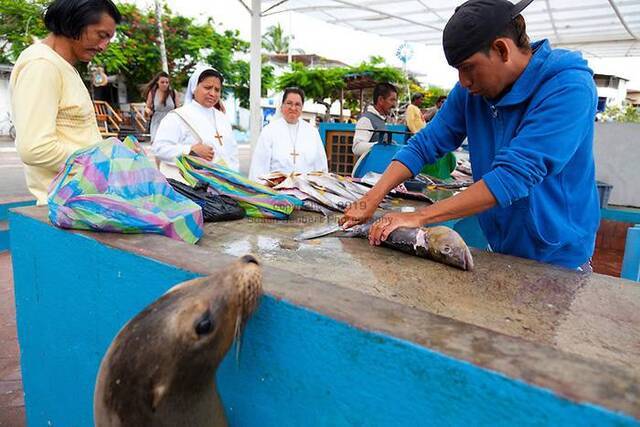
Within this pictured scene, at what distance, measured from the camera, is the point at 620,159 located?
22.4ft

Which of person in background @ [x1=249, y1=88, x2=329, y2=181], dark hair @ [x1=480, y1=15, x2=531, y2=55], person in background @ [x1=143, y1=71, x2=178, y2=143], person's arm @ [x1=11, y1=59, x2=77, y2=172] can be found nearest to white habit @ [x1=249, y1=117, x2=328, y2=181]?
person in background @ [x1=249, y1=88, x2=329, y2=181]

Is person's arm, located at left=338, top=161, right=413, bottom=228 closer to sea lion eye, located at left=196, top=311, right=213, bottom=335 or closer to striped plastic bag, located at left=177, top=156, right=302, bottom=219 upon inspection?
striped plastic bag, located at left=177, top=156, right=302, bottom=219

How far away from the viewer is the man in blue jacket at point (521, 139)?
173 cm

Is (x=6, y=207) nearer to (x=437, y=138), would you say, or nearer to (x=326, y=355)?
(x=437, y=138)

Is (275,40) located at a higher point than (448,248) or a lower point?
higher

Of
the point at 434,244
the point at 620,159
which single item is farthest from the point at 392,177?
the point at 620,159

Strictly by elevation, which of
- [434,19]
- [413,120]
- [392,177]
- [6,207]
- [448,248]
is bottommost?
[6,207]

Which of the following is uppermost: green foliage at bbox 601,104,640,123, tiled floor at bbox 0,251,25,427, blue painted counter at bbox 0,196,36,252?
green foliage at bbox 601,104,640,123

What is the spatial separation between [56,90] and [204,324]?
167cm

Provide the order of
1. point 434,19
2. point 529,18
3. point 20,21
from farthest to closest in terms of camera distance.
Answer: point 20,21, point 434,19, point 529,18

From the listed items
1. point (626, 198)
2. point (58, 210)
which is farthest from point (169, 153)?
point (626, 198)

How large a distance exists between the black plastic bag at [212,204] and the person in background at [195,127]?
43.2 inches

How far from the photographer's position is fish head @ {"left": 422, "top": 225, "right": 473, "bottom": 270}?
1.92m

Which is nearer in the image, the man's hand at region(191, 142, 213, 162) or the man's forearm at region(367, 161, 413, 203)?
the man's forearm at region(367, 161, 413, 203)
